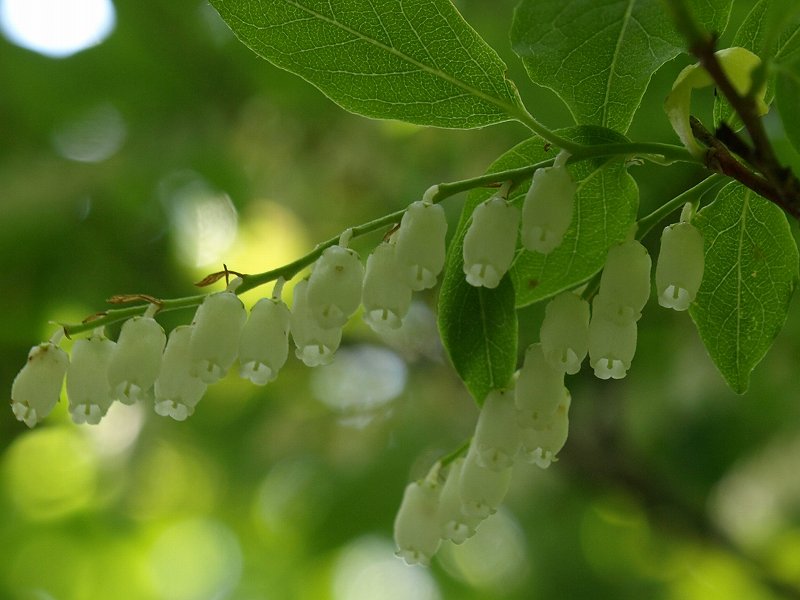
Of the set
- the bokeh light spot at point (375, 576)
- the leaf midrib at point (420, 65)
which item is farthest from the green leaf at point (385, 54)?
the bokeh light spot at point (375, 576)

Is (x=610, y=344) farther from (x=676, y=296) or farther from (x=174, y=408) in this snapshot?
(x=174, y=408)

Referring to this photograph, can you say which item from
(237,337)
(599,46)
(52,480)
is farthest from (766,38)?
(52,480)

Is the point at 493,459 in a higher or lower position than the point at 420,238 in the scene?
lower

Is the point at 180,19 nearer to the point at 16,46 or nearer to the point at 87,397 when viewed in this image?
the point at 16,46

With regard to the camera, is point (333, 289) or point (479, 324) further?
point (479, 324)

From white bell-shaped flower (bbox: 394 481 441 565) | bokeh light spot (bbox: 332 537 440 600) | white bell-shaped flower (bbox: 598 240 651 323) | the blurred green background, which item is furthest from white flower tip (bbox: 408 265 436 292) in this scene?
bokeh light spot (bbox: 332 537 440 600)

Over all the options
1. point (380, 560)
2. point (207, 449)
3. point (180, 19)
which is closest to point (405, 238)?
point (180, 19)

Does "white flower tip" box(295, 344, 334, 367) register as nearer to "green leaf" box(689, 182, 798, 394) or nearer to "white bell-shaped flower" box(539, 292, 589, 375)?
"white bell-shaped flower" box(539, 292, 589, 375)
